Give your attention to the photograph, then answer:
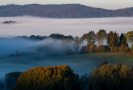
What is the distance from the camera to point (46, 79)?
3306 centimetres

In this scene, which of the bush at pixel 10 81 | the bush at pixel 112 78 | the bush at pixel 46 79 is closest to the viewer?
the bush at pixel 46 79

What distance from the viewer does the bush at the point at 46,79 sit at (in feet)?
106

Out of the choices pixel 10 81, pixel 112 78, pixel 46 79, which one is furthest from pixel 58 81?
pixel 10 81

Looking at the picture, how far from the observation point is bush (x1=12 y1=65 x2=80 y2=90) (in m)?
32.4

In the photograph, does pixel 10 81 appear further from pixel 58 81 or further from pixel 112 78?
pixel 112 78

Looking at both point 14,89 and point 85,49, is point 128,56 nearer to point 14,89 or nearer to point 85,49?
point 85,49

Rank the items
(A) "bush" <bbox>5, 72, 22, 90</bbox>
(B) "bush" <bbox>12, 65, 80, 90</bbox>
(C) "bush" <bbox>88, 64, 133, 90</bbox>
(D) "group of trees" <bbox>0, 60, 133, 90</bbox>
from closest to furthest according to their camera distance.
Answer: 1. (D) "group of trees" <bbox>0, 60, 133, 90</bbox>
2. (B) "bush" <bbox>12, 65, 80, 90</bbox>
3. (C) "bush" <bbox>88, 64, 133, 90</bbox>
4. (A) "bush" <bbox>5, 72, 22, 90</bbox>

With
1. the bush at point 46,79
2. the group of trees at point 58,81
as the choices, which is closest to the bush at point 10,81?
the group of trees at point 58,81

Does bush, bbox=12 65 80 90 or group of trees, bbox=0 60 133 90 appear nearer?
group of trees, bbox=0 60 133 90

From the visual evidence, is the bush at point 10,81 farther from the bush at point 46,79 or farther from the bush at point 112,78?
the bush at point 112,78

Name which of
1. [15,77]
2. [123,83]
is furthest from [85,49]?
[123,83]

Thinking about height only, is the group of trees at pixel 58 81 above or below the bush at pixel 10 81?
above

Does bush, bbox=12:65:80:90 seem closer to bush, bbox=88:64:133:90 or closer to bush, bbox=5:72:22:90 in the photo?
bush, bbox=88:64:133:90

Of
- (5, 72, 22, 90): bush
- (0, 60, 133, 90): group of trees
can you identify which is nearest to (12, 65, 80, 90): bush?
(0, 60, 133, 90): group of trees
